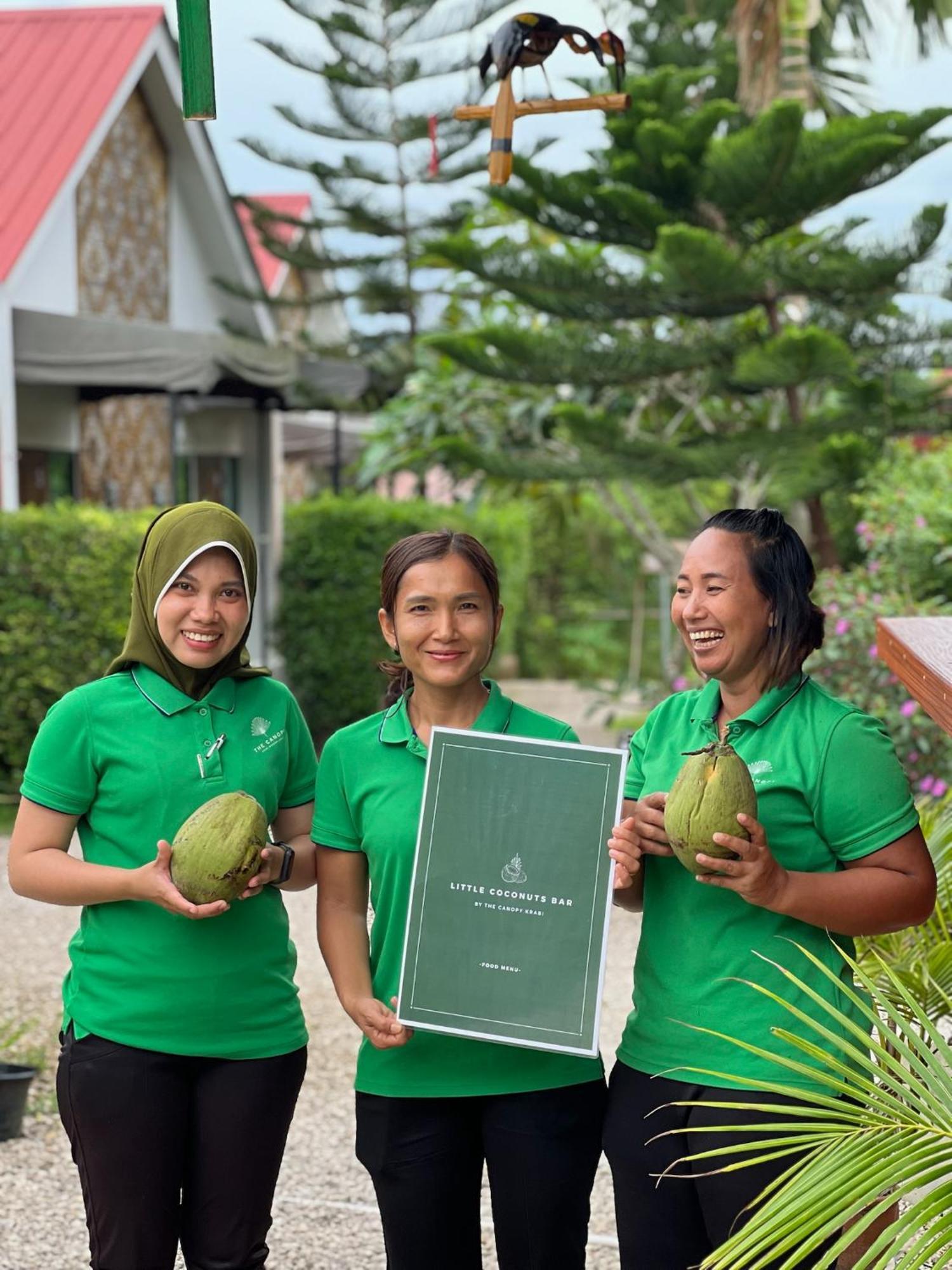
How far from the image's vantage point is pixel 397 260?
1780cm

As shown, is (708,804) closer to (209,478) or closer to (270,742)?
(270,742)

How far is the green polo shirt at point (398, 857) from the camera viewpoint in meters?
2.45

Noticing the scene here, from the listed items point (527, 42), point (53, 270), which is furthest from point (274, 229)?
point (527, 42)

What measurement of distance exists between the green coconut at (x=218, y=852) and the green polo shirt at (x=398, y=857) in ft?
0.61

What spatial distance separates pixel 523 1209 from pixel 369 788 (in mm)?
712

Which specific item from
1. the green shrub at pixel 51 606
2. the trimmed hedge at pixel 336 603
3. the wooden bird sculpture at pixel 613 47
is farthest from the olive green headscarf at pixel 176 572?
the trimmed hedge at pixel 336 603

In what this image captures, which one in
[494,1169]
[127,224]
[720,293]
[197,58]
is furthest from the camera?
[127,224]

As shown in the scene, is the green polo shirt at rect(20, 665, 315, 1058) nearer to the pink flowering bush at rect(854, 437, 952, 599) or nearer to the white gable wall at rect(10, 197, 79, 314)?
the pink flowering bush at rect(854, 437, 952, 599)

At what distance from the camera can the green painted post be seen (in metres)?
2.57

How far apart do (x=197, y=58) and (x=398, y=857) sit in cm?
138

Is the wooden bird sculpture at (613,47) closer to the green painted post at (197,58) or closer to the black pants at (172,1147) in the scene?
the green painted post at (197,58)

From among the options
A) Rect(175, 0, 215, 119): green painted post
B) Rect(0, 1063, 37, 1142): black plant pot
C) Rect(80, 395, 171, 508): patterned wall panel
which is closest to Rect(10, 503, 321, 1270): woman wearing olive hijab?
Rect(175, 0, 215, 119): green painted post

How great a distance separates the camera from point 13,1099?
4.76 m

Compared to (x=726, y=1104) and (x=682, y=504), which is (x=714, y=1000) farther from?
(x=682, y=504)
